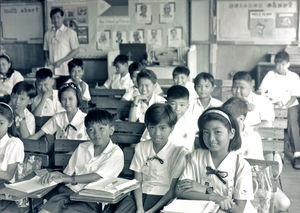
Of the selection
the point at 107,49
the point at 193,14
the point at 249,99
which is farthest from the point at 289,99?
the point at 107,49

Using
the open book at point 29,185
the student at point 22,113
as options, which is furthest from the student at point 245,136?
the student at point 22,113

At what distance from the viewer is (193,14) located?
6801 mm

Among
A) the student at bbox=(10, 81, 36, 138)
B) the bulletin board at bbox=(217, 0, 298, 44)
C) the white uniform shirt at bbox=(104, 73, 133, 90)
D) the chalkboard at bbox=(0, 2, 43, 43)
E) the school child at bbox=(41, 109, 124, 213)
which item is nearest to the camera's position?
the school child at bbox=(41, 109, 124, 213)

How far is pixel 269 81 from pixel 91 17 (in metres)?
3.11

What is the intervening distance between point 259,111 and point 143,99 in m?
0.96

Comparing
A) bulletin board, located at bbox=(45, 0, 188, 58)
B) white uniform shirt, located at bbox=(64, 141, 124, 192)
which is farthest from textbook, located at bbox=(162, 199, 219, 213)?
bulletin board, located at bbox=(45, 0, 188, 58)

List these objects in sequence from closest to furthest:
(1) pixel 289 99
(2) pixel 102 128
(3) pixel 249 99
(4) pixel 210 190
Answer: (4) pixel 210 190 → (2) pixel 102 128 → (3) pixel 249 99 → (1) pixel 289 99

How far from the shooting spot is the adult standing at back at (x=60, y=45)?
22.1 ft

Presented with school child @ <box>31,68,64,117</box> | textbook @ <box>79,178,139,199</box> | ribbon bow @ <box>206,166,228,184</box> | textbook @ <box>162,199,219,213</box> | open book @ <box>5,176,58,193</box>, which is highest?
school child @ <box>31,68,64,117</box>

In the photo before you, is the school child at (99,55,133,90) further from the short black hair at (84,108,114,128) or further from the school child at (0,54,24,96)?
the short black hair at (84,108,114,128)

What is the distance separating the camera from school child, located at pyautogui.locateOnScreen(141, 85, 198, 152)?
3264 mm

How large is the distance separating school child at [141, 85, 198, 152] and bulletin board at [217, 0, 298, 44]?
3365mm

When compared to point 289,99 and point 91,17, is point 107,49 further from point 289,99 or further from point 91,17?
point 289,99

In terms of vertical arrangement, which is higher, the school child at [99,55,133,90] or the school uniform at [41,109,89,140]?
the school child at [99,55,133,90]
